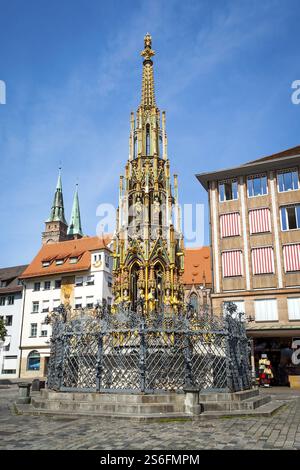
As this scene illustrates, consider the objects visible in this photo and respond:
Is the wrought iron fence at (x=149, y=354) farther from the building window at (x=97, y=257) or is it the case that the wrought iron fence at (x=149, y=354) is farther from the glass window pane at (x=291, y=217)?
the building window at (x=97, y=257)

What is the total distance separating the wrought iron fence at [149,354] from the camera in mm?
12906

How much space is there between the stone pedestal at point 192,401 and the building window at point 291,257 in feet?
62.3

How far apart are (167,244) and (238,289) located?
988 centimetres

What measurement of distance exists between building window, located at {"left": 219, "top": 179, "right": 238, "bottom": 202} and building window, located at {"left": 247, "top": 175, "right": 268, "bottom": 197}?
106 cm

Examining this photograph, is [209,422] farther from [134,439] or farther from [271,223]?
[271,223]

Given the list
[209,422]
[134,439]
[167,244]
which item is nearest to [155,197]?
[167,244]

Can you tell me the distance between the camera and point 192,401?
37.2ft

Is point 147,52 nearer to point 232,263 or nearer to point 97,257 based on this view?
point 232,263

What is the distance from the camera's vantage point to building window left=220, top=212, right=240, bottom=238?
1215 inches

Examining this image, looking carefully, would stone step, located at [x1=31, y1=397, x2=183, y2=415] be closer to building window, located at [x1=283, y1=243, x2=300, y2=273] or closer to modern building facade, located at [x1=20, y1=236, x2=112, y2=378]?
building window, located at [x1=283, y1=243, x2=300, y2=273]

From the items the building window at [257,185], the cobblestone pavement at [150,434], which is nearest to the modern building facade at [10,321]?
the building window at [257,185]

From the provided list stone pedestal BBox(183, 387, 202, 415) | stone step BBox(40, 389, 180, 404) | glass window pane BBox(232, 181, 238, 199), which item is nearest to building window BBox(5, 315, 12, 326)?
glass window pane BBox(232, 181, 238, 199)

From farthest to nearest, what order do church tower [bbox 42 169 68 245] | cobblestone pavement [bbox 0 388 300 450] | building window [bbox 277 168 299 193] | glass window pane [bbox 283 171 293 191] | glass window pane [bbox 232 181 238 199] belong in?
church tower [bbox 42 169 68 245]
glass window pane [bbox 232 181 238 199]
glass window pane [bbox 283 171 293 191]
building window [bbox 277 168 299 193]
cobblestone pavement [bbox 0 388 300 450]

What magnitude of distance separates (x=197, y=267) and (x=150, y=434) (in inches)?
1774
